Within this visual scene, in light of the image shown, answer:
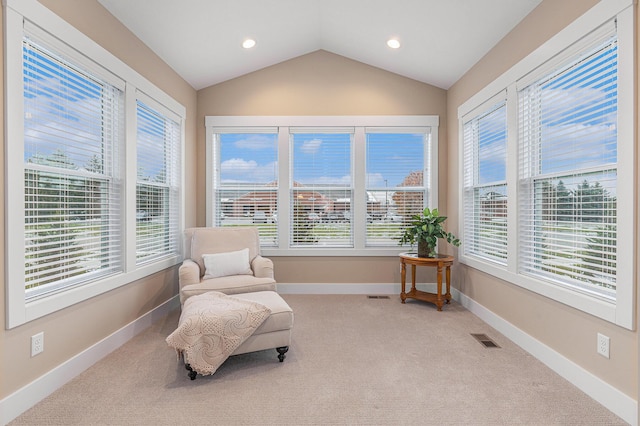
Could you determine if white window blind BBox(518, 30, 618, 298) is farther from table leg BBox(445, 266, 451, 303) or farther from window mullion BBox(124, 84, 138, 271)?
window mullion BBox(124, 84, 138, 271)

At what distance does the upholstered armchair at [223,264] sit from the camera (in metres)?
3.03

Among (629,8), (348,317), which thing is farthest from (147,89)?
(629,8)

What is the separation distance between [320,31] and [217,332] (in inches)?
136

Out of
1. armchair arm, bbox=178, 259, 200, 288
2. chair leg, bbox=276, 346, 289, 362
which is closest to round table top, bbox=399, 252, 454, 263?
chair leg, bbox=276, 346, 289, 362

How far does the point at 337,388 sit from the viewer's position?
2.12 m

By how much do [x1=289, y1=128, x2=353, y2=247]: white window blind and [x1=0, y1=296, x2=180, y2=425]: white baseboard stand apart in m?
2.16

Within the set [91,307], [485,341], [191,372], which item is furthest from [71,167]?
[485,341]

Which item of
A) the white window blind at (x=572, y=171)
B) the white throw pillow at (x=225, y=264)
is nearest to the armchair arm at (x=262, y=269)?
the white throw pillow at (x=225, y=264)

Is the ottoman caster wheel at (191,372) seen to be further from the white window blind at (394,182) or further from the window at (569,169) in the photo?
the white window blind at (394,182)

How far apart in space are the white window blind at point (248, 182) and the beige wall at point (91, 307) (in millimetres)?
955

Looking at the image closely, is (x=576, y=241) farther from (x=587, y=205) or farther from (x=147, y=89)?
(x=147, y=89)

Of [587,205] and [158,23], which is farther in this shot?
[158,23]

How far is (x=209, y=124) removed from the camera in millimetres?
4426

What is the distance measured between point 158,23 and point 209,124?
1.54 metres
